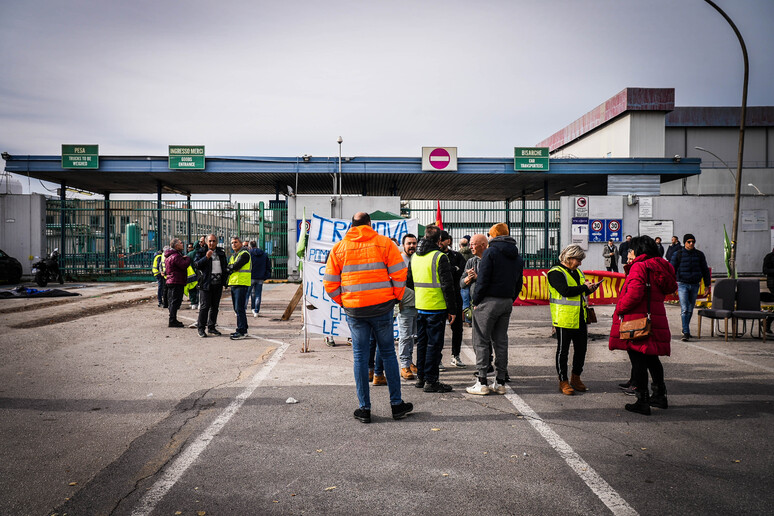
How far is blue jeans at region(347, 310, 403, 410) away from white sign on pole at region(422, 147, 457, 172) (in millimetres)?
19155

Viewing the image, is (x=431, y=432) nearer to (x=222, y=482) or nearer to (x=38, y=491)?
(x=222, y=482)

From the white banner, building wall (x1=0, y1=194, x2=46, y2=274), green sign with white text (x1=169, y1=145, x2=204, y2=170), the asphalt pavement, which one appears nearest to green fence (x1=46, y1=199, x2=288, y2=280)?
building wall (x1=0, y1=194, x2=46, y2=274)

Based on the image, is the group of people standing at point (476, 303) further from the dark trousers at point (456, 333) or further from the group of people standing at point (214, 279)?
the group of people standing at point (214, 279)

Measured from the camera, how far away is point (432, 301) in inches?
244

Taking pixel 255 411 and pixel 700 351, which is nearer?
pixel 255 411

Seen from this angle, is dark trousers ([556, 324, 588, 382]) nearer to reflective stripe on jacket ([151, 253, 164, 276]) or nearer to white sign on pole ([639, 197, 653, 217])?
reflective stripe on jacket ([151, 253, 164, 276])

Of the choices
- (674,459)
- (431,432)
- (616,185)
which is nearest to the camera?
(674,459)

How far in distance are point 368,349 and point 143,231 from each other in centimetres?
2340

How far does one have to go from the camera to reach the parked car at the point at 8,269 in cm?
2093

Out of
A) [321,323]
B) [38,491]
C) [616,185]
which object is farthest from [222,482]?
[616,185]

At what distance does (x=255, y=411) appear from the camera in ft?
17.5

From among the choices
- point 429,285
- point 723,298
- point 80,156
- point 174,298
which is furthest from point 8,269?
point 723,298

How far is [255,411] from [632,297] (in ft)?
13.3

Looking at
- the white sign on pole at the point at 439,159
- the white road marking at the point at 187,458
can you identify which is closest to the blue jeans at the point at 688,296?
the white road marking at the point at 187,458
